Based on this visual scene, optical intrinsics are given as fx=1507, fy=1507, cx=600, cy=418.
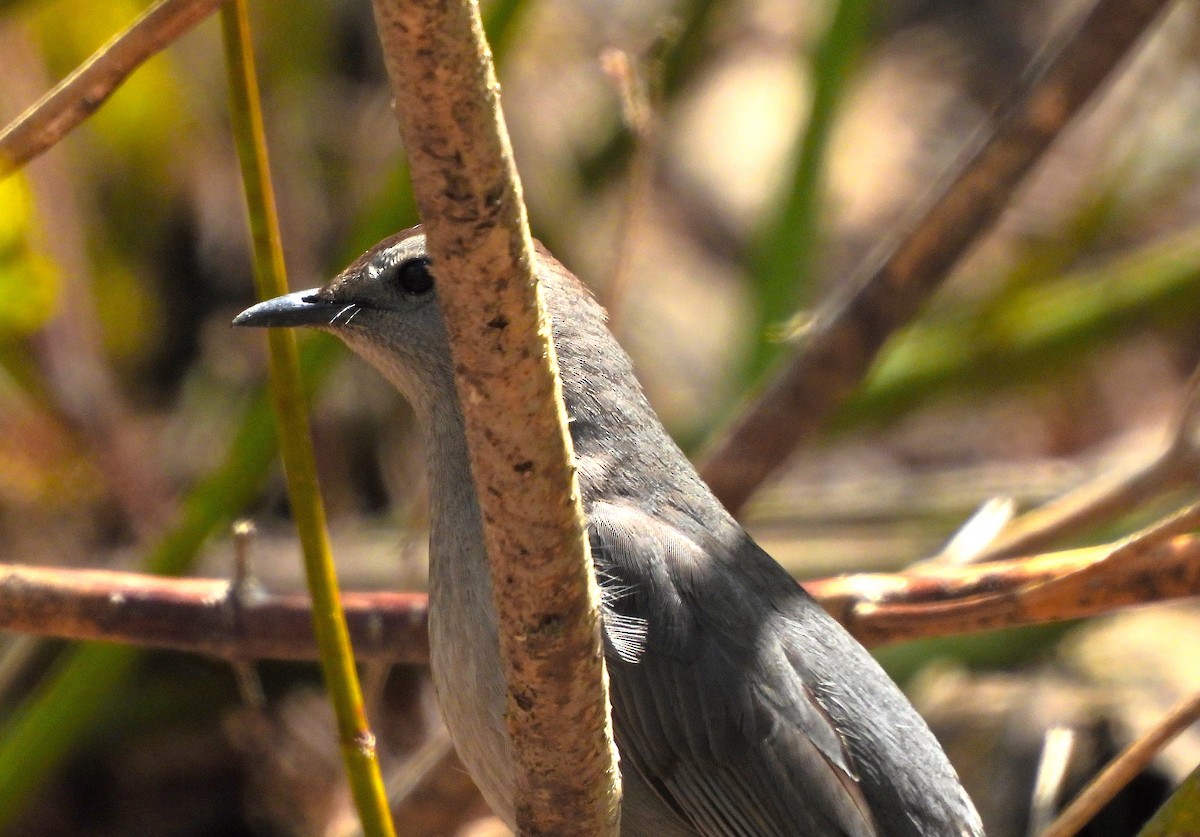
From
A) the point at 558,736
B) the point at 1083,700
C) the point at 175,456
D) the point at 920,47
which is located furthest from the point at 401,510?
the point at 920,47

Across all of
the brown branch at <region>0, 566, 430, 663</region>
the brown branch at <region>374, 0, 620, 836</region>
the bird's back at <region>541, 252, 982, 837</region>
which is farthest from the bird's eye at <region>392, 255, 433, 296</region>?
the brown branch at <region>374, 0, 620, 836</region>

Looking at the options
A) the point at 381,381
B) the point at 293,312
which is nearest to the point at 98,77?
the point at 293,312

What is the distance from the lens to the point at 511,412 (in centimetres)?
198

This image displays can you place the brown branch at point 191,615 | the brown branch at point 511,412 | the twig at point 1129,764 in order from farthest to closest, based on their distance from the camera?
the brown branch at point 191,615 → the twig at point 1129,764 → the brown branch at point 511,412

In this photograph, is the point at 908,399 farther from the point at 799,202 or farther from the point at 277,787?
the point at 277,787

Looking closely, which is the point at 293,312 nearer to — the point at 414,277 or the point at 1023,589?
the point at 414,277

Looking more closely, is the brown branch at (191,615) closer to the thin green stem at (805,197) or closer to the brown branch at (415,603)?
the brown branch at (415,603)

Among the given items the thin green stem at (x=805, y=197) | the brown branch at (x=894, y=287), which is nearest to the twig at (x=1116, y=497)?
the brown branch at (x=894, y=287)

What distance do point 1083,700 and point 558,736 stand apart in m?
3.42

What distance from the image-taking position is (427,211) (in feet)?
6.05

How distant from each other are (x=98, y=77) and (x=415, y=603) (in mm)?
1712

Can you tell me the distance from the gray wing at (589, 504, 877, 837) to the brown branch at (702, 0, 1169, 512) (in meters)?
1.30

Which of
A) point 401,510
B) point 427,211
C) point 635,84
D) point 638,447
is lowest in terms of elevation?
point 401,510

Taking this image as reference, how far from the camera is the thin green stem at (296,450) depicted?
8.56ft
